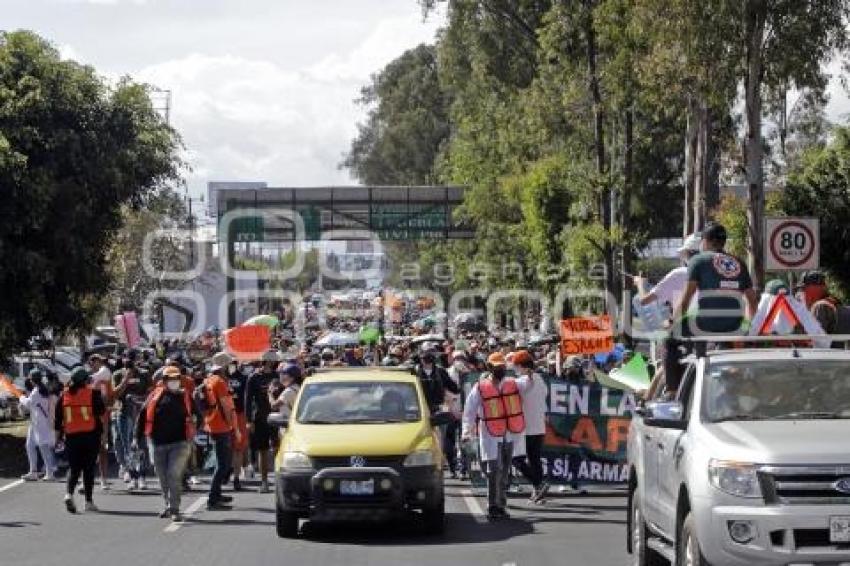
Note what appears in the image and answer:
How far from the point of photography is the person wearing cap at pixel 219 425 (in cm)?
1964

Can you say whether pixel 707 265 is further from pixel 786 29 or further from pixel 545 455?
pixel 786 29

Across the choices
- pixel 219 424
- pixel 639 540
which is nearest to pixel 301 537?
pixel 219 424

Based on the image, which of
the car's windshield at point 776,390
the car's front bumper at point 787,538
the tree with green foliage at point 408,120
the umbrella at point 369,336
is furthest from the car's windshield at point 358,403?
the tree with green foliage at point 408,120

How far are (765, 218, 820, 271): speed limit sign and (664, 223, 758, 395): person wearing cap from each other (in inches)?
232

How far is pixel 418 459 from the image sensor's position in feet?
53.2

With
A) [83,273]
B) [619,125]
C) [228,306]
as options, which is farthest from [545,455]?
[228,306]

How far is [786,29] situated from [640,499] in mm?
14901

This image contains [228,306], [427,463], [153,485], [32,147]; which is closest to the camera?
[427,463]

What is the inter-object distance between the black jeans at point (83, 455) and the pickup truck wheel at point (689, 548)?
10436mm

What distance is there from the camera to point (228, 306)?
73625 millimetres

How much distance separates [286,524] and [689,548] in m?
6.64

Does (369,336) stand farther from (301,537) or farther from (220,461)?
(301,537)

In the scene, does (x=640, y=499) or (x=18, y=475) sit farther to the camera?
(x=18, y=475)

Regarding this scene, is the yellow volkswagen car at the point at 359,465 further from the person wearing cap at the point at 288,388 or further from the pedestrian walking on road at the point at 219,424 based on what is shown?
the person wearing cap at the point at 288,388
